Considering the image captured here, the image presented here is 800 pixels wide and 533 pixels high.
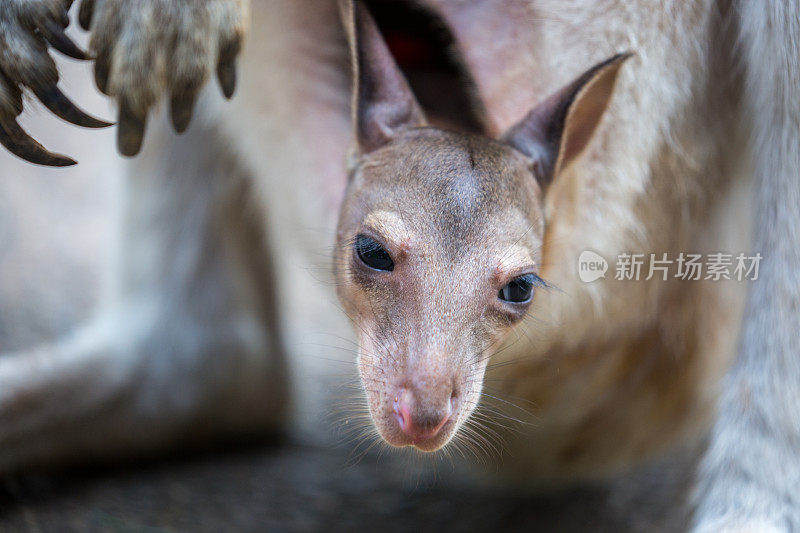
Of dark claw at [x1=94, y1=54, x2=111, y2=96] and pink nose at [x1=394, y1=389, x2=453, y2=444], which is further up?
dark claw at [x1=94, y1=54, x2=111, y2=96]

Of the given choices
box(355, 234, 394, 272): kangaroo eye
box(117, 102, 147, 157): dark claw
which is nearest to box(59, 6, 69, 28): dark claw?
box(117, 102, 147, 157): dark claw

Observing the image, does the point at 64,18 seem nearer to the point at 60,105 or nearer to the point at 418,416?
the point at 60,105

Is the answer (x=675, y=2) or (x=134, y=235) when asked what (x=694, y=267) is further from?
(x=134, y=235)

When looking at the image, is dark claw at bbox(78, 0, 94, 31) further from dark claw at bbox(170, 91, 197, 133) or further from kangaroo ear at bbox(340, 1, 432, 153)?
kangaroo ear at bbox(340, 1, 432, 153)

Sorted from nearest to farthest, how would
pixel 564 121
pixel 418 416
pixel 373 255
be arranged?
pixel 418 416, pixel 373 255, pixel 564 121

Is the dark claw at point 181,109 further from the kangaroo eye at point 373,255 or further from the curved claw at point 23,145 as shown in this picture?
the kangaroo eye at point 373,255

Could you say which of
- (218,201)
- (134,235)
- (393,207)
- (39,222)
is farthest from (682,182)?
(39,222)

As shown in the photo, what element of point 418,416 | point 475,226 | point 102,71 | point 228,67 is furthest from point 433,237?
point 102,71

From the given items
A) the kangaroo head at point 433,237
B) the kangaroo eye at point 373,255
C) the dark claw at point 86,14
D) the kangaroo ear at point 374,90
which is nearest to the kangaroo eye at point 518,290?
the kangaroo head at point 433,237
